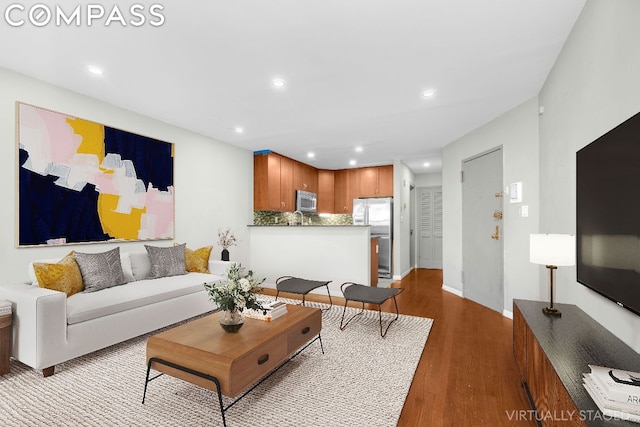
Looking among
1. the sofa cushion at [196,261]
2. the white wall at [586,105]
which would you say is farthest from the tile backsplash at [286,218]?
the white wall at [586,105]

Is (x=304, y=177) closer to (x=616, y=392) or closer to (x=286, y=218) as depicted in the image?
(x=286, y=218)

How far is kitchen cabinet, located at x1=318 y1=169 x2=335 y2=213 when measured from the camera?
7.73 m

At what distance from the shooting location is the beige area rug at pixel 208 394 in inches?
74.1

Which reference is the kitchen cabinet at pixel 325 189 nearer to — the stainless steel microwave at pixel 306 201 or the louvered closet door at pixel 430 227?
the stainless steel microwave at pixel 306 201

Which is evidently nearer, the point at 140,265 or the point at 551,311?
the point at 551,311

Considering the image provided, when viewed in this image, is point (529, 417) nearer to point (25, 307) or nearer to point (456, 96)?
point (456, 96)

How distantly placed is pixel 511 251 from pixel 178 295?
4.02 metres

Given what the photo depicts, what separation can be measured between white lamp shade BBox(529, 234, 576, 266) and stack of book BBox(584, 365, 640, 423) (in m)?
1.00

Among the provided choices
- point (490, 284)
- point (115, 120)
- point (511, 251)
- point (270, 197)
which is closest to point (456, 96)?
point (511, 251)

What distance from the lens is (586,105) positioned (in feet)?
6.89

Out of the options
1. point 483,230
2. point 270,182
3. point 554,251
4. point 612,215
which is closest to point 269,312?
point 554,251

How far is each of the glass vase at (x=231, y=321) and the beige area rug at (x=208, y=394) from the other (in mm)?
456

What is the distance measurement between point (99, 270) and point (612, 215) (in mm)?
4123

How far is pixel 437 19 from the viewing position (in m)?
2.14
